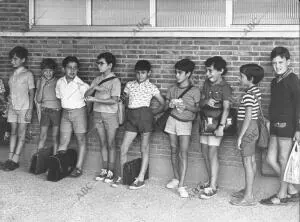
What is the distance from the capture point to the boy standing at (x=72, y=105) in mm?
7441

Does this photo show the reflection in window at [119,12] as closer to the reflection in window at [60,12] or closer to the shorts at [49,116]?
the reflection in window at [60,12]

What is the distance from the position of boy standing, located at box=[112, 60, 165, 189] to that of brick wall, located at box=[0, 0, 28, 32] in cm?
232

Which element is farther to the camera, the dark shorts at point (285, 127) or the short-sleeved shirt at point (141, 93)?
the short-sleeved shirt at point (141, 93)

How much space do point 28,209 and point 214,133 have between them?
100 inches

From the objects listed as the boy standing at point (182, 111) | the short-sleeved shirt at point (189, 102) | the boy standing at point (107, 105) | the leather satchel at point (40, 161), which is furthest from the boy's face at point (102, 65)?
the leather satchel at point (40, 161)

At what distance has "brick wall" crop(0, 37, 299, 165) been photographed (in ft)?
22.3

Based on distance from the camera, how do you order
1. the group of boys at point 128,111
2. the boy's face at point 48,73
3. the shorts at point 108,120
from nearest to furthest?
the group of boys at point 128,111 < the shorts at point 108,120 < the boy's face at point 48,73

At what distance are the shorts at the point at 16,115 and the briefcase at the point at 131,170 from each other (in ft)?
6.58

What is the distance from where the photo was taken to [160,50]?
736 cm

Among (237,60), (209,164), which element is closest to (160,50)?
(237,60)

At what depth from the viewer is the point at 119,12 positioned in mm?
7789

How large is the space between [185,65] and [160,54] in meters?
0.68

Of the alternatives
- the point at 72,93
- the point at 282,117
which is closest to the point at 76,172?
the point at 72,93

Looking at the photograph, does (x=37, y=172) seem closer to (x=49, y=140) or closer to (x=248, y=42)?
(x=49, y=140)
